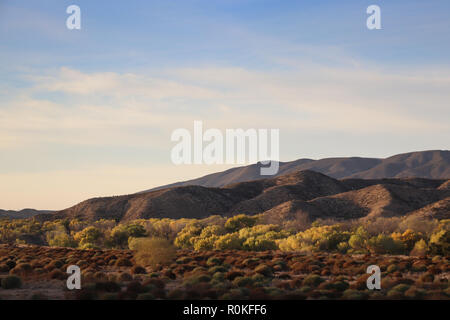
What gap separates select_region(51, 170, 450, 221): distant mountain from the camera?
242ft

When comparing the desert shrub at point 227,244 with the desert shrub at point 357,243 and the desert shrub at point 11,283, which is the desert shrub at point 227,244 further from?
the desert shrub at point 11,283

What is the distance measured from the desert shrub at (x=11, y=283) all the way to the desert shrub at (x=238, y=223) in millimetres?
31444

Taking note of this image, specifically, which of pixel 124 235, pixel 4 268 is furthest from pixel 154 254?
pixel 124 235

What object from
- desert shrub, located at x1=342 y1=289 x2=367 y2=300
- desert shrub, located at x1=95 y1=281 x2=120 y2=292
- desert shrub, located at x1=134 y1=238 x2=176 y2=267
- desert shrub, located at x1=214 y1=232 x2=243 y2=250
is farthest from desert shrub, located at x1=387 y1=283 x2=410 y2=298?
desert shrub, located at x1=214 y1=232 x2=243 y2=250

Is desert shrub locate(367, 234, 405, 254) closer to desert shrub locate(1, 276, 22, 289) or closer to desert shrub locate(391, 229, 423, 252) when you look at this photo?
desert shrub locate(391, 229, 423, 252)

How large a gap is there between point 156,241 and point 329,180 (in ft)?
302

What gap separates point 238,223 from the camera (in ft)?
180

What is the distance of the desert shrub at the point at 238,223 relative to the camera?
5405 cm

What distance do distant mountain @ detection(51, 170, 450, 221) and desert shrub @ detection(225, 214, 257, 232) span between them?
11.5 m

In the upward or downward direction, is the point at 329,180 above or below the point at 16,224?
above
